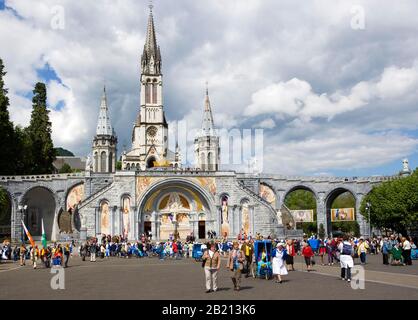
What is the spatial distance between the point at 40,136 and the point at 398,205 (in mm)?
42897

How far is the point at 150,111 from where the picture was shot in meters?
88.8

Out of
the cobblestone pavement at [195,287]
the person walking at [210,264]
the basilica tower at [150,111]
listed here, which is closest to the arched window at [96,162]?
the basilica tower at [150,111]

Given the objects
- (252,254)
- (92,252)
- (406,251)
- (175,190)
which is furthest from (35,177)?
(406,251)

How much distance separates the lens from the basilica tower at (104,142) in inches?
2953

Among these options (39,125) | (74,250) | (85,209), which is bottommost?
(74,250)

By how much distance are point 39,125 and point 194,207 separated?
23311mm

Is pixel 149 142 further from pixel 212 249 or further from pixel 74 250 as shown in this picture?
pixel 212 249

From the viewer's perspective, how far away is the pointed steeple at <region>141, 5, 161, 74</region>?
88688 mm

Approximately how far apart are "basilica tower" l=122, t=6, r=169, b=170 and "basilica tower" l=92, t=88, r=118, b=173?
12.2 m

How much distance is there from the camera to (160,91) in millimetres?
89188

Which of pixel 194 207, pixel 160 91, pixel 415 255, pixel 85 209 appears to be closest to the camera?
pixel 415 255

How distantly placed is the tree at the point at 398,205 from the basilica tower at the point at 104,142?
43.6 m

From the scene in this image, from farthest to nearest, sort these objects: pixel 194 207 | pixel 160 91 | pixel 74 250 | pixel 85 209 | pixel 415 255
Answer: pixel 160 91 → pixel 194 207 → pixel 85 209 → pixel 74 250 → pixel 415 255

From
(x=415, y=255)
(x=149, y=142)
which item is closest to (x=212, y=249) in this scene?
(x=415, y=255)
